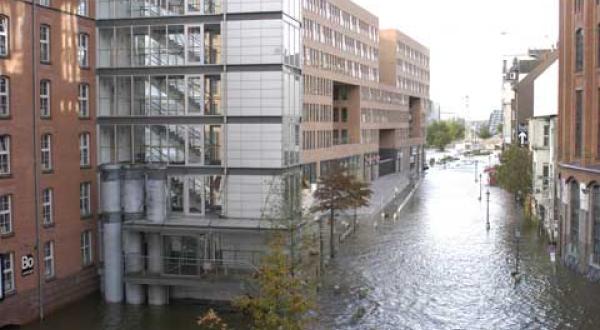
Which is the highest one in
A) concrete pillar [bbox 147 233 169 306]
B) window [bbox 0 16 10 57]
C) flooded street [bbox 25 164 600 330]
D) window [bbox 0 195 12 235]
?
window [bbox 0 16 10 57]

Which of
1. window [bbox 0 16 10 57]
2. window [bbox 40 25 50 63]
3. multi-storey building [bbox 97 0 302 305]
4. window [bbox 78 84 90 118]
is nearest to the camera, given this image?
window [bbox 0 16 10 57]

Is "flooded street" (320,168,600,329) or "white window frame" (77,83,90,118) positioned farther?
"white window frame" (77,83,90,118)

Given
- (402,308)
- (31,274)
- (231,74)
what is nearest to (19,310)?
(31,274)

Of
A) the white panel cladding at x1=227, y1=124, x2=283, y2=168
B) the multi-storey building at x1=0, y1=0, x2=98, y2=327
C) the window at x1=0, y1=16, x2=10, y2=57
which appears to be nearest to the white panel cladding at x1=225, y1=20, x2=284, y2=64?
the white panel cladding at x1=227, y1=124, x2=283, y2=168

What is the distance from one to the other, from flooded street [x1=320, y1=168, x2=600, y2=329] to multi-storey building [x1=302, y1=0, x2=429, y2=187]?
15.6 m

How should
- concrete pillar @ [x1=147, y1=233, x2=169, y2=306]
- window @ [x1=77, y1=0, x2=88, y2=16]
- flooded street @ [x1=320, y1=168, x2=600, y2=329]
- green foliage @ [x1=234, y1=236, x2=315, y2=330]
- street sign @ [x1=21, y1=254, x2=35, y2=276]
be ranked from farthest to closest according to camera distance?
window @ [x1=77, y1=0, x2=88, y2=16] → concrete pillar @ [x1=147, y1=233, x2=169, y2=306] → flooded street @ [x1=320, y1=168, x2=600, y2=329] → street sign @ [x1=21, y1=254, x2=35, y2=276] → green foliage @ [x1=234, y1=236, x2=315, y2=330]

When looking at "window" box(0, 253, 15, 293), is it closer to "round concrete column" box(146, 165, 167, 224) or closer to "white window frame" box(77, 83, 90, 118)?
"round concrete column" box(146, 165, 167, 224)

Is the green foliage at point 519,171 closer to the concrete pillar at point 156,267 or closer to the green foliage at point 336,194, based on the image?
the green foliage at point 336,194

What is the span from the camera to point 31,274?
31.2 meters

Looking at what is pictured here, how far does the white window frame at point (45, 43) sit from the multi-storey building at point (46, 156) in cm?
4

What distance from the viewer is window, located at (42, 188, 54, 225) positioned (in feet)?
107

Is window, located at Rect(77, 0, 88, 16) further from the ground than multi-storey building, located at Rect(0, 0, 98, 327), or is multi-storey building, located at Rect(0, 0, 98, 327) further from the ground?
window, located at Rect(77, 0, 88, 16)

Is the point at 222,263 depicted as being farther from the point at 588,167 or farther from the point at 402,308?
the point at 588,167

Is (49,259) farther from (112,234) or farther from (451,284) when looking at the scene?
(451,284)
